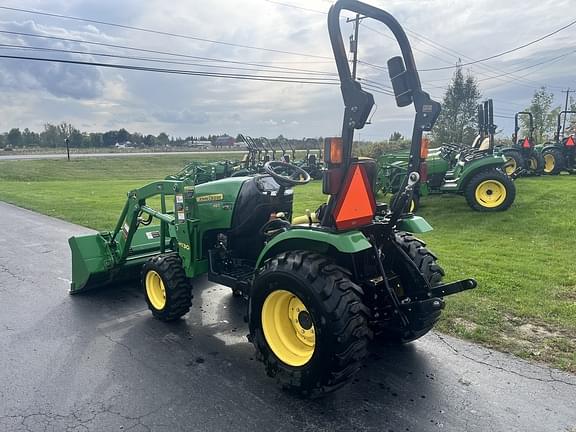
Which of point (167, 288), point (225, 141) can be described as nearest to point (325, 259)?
point (167, 288)

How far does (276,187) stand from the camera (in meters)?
4.48

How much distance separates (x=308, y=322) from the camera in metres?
3.24

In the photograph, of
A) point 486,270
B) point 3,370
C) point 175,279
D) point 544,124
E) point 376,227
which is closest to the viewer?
point 376,227

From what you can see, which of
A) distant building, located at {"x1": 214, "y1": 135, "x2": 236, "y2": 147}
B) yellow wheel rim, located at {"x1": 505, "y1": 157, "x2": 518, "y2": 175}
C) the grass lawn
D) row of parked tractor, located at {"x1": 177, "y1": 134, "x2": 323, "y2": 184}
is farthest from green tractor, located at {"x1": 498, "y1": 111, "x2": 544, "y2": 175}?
distant building, located at {"x1": 214, "y1": 135, "x2": 236, "y2": 147}

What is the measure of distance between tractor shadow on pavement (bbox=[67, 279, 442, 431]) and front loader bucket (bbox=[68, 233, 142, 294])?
2.14ft

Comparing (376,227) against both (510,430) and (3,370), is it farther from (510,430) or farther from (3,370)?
(3,370)

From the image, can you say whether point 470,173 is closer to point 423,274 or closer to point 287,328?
point 423,274

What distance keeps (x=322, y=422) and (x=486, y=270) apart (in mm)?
3960

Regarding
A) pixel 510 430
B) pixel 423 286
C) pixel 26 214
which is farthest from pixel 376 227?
pixel 26 214

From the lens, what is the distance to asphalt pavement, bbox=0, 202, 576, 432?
9.42 feet

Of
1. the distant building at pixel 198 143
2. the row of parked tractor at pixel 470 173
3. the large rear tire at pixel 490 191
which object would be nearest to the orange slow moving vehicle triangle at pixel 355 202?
the row of parked tractor at pixel 470 173

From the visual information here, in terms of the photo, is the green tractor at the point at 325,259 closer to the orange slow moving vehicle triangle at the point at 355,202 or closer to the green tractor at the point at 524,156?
the orange slow moving vehicle triangle at the point at 355,202

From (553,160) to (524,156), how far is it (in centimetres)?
179

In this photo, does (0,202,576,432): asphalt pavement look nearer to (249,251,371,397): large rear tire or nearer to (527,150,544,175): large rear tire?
(249,251,371,397): large rear tire
